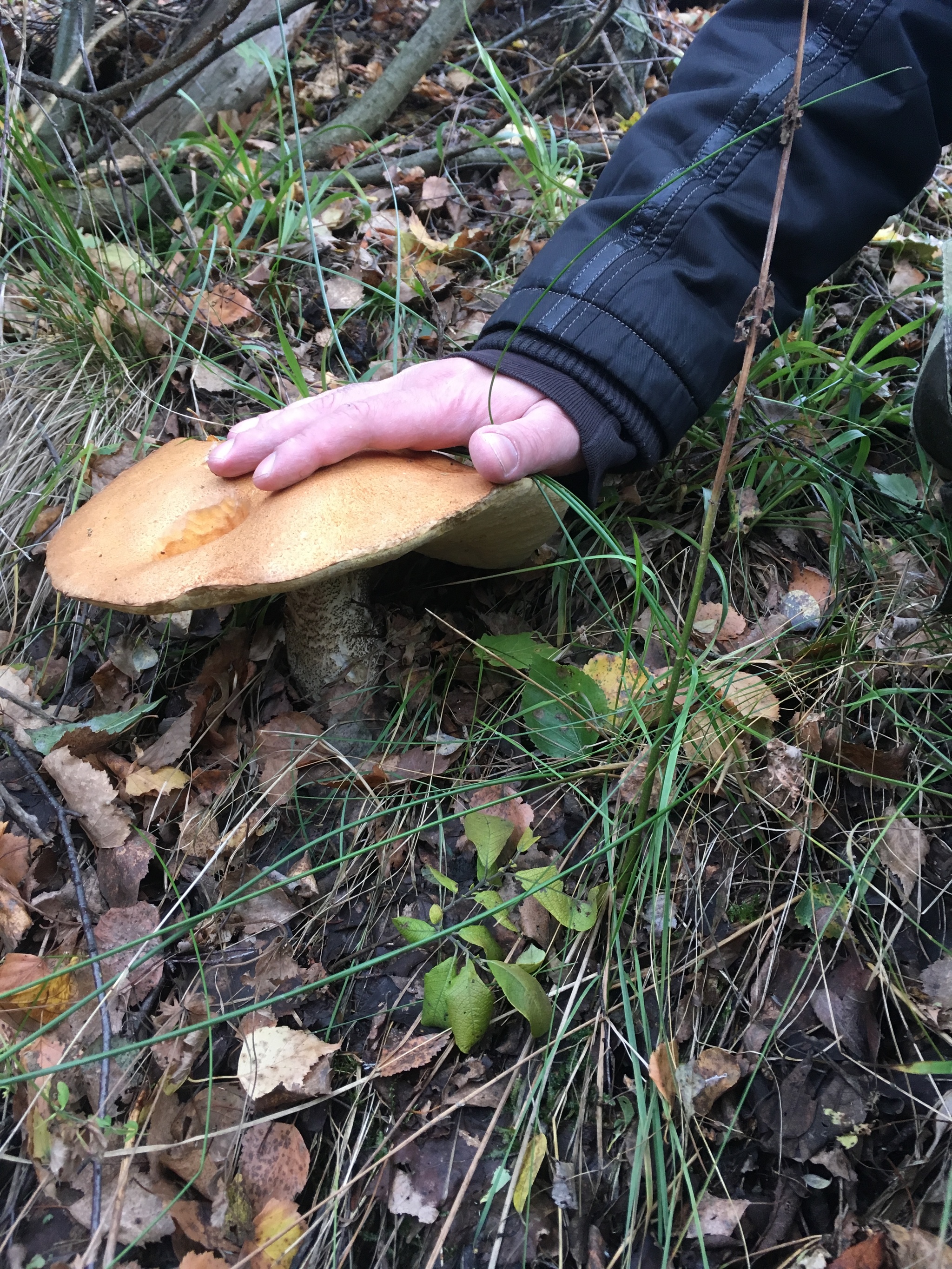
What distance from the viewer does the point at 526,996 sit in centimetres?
132

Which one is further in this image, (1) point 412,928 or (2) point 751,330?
(1) point 412,928

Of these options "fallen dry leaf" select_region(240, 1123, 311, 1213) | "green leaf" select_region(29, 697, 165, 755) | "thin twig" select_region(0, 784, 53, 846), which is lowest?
"fallen dry leaf" select_region(240, 1123, 311, 1213)

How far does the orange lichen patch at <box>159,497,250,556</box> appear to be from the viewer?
4.91 feet

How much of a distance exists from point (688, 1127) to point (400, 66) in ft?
12.8

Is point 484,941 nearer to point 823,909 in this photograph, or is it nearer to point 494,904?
point 494,904

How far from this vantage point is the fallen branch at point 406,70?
316 centimetres

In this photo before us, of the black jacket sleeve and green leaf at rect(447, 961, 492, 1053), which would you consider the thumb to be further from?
green leaf at rect(447, 961, 492, 1053)

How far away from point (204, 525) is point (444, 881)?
883mm

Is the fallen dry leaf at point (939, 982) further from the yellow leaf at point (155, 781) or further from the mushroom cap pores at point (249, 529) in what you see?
the yellow leaf at point (155, 781)

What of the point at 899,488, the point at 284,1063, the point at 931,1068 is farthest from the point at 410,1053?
the point at 899,488

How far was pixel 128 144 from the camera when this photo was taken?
2955 millimetres

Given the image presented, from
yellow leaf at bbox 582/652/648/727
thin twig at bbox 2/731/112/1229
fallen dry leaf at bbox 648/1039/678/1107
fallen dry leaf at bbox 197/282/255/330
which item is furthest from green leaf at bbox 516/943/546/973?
fallen dry leaf at bbox 197/282/255/330

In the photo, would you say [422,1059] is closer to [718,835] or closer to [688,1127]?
[688,1127]

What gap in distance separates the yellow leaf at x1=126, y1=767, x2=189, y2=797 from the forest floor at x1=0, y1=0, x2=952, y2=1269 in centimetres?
1
